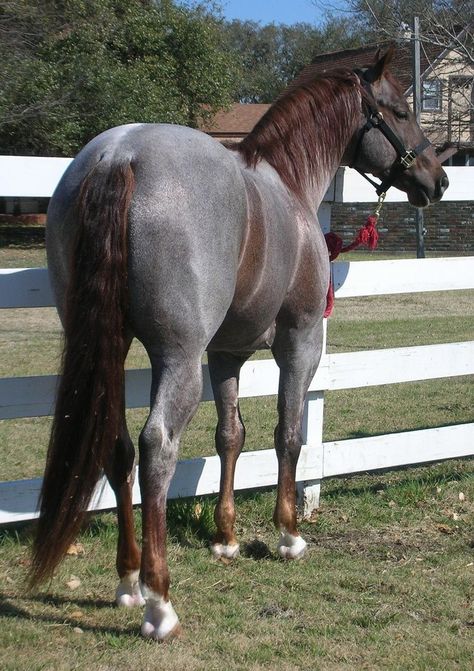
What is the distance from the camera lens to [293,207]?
408cm

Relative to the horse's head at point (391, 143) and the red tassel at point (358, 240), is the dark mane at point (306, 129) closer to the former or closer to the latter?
the horse's head at point (391, 143)

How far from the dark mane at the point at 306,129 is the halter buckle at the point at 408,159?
35cm

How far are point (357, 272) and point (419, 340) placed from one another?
6.06 m

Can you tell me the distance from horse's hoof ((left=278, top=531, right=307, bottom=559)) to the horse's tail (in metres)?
1.46

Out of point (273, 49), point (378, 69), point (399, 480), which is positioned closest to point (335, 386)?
point (399, 480)

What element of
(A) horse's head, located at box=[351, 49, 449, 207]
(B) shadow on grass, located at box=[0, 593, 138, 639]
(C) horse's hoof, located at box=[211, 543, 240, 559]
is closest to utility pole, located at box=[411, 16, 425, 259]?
(A) horse's head, located at box=[351, 49, 449, 207]

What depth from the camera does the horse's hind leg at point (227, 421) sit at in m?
4.41

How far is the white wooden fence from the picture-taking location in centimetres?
411

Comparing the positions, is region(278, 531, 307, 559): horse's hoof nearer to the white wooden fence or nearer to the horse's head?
the white wooden fence

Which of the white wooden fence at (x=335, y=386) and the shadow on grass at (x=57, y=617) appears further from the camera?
the white wooden fence at (x=335, y=386)

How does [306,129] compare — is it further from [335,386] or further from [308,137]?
[335,386]

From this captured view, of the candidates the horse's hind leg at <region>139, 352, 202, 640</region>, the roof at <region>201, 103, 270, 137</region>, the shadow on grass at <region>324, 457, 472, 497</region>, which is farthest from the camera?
the roof at <region>201, 103, 270, 137</region>

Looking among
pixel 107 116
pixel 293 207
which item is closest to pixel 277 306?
pixel 293 207

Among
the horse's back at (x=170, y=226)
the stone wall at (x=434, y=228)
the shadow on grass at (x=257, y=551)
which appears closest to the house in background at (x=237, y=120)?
the stone wall at (x=434, y=228)
